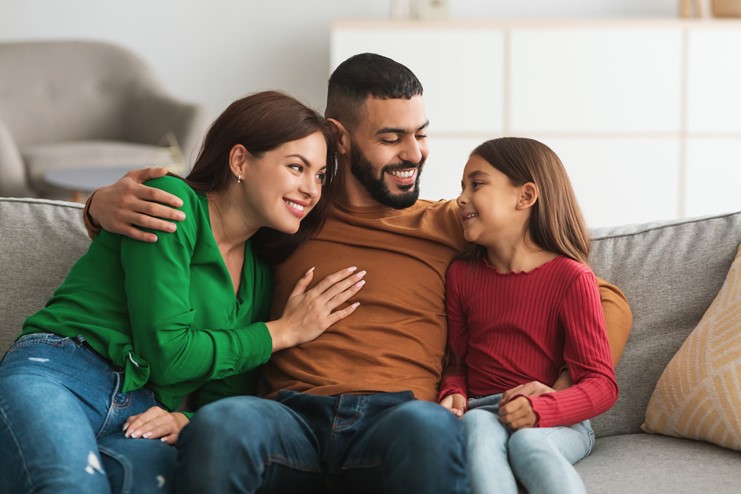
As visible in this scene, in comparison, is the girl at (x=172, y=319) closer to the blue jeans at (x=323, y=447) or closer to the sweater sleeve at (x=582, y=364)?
the blue jeans at (x=323, y=447)

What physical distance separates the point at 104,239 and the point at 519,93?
3491 mm

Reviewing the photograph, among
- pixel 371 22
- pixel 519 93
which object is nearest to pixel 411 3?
pixel 371 22

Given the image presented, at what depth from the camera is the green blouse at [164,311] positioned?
1.74 meters

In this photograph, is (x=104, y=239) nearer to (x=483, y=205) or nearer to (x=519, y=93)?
(x=483, y=205)

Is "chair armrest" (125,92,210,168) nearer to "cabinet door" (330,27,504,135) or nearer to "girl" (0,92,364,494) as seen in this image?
"cabinet door" (330,27,504,135)

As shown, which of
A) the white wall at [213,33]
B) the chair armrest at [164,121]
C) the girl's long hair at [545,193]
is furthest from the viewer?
the white wall at [213,33]

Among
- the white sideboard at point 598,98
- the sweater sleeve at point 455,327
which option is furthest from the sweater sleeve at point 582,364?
the white sideboard at point 598,98

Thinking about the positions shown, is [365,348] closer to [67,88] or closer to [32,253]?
[32,253]

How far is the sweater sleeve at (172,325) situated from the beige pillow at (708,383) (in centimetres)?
73

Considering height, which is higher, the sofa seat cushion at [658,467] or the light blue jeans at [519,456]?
the light blue jeans at [519,456]

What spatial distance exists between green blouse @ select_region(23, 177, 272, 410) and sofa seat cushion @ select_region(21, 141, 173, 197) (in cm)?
302

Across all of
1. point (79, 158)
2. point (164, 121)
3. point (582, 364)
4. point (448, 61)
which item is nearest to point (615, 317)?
point (582, 364)

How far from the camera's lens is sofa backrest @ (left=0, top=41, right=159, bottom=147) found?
5375mm

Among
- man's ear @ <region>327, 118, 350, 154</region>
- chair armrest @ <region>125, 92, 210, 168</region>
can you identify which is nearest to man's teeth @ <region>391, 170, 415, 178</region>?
man's ear @ <region>327, 118, 350, 154</region>
